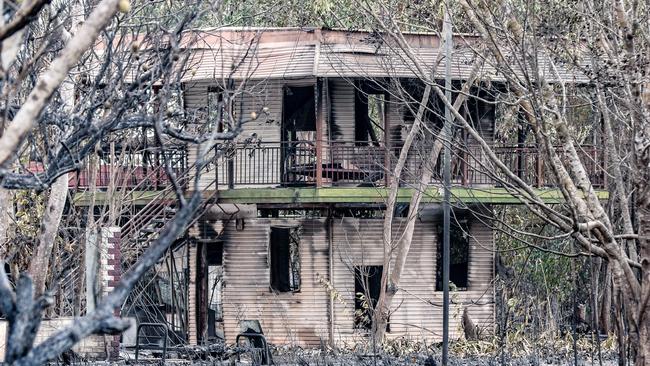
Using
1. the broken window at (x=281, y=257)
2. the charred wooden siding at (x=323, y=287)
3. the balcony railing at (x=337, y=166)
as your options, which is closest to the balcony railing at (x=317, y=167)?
the balcony railing at (x=337, y=166)

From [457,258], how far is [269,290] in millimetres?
4997

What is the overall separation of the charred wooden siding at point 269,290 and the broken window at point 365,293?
813mm

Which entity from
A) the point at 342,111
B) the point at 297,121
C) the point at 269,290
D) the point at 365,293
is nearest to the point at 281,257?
the point at 269,290

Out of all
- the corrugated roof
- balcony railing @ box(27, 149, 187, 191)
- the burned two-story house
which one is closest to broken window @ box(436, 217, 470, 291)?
the burned two-story house

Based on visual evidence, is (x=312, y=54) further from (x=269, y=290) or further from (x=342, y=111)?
(x=269, y=290)

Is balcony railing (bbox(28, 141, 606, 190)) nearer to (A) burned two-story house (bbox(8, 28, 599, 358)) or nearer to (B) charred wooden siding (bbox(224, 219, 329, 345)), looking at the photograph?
(A) burned two-story house (bbox(8, 28, 599, 358))

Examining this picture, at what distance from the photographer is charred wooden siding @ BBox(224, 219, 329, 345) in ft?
84.2

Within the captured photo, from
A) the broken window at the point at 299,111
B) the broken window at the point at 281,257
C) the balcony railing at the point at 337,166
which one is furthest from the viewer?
the broken window at the point at 281,257

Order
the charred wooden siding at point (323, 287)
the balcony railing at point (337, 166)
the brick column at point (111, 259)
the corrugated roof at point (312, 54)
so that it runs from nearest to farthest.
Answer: the brick column at point (111, 259), the corrugated roof at point (312, 54), the balcony railing at point (337, 166), the charred wooden siding at point (323, 287)

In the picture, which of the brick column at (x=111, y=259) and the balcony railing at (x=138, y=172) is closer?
the brick column at (x=111, y=259)

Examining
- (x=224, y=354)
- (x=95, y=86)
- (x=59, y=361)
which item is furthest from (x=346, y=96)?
(x=95, y=86)

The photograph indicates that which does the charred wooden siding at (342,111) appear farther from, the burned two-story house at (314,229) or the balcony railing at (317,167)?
the balcony railing at (317,167)

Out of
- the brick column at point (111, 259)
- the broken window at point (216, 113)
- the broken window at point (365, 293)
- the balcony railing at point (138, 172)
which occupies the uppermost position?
the broken window at point (216, 113)

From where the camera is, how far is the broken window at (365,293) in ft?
81.0
